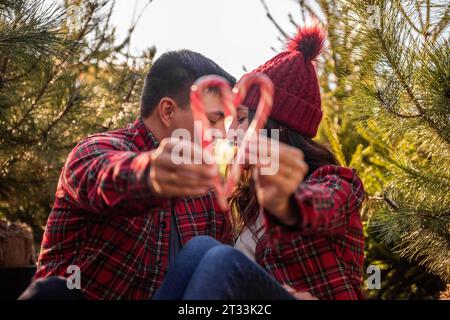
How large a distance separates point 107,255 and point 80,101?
83.1 inches

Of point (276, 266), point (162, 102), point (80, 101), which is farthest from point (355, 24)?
point (80, 101)

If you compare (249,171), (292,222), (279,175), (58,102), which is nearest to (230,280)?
(292,222)

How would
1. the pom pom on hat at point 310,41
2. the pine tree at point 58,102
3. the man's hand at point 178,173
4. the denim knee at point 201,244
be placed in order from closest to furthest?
the man's hand at point 178,173
the denim knee at point 201,244
the pom pom on hat at point 310,41
the pine tree at point 58,102

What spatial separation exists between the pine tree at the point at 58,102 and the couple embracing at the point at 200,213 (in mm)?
1245

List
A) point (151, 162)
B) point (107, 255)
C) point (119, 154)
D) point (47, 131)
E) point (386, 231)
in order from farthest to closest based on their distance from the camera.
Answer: point (47, 131) < point (386, 231) < point (107, 255) < point (119, 154) < point (151, 162)

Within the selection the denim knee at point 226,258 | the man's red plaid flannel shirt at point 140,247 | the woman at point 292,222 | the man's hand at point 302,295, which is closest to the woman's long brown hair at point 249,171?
the woman at point 292,222

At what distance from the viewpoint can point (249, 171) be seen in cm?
203

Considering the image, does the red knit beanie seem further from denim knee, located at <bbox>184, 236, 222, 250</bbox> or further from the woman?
denim knee, located at <bbox>184, 236, 222, 250</bbox>

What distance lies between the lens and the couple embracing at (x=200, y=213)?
50.4 inches

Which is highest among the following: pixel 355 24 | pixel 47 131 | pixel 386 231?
pixel 355 24

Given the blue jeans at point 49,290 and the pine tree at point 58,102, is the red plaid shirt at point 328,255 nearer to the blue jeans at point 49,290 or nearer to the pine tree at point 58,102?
the blue jeans at point 49,290

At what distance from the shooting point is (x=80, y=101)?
12.2 feet

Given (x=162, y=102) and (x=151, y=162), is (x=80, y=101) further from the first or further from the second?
(x=151, y=162)

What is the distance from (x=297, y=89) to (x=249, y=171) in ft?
1.03
